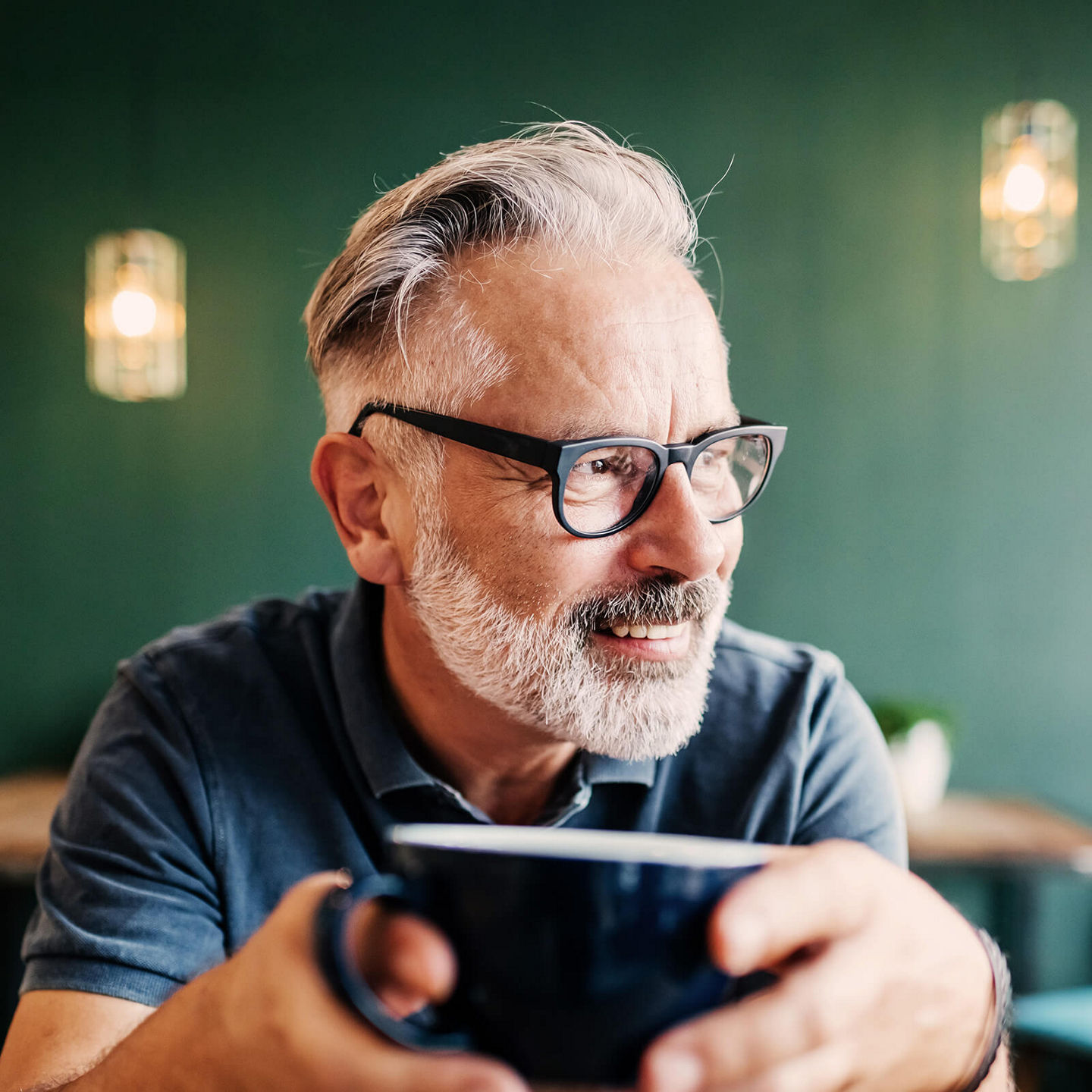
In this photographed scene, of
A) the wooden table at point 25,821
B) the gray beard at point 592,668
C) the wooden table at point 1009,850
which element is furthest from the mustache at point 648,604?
the wooden table at point 1009,850

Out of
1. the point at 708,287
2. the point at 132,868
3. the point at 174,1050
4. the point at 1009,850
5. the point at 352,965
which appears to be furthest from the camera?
the point at 708,287

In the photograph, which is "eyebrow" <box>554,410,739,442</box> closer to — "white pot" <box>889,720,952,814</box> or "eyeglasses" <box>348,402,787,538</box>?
"eyeglasses" <box>348,402,787,538</box>

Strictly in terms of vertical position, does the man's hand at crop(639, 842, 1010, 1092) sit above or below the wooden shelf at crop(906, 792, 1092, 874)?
above

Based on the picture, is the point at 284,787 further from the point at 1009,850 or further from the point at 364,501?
the point at 1009,850

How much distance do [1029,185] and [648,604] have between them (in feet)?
7.94

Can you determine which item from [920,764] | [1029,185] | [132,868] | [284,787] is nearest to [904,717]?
[920,764]

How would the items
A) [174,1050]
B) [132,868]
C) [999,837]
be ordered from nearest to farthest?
[174,1050]
[132,868]
[999,837]

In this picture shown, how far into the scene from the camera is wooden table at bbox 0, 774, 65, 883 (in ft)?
6.99

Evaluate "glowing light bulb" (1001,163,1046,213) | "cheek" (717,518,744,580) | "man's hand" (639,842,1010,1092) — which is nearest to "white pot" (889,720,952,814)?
"glowing light bulb" (1001,163,1046,213)

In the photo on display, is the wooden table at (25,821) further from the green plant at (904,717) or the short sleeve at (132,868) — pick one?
the green plant at (904,717)

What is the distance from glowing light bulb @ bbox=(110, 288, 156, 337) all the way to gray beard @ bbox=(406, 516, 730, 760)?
2.14 m

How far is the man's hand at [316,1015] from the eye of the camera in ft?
1.33

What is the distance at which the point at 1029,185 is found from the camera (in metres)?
2.77

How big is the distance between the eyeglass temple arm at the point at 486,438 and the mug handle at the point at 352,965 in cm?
59
